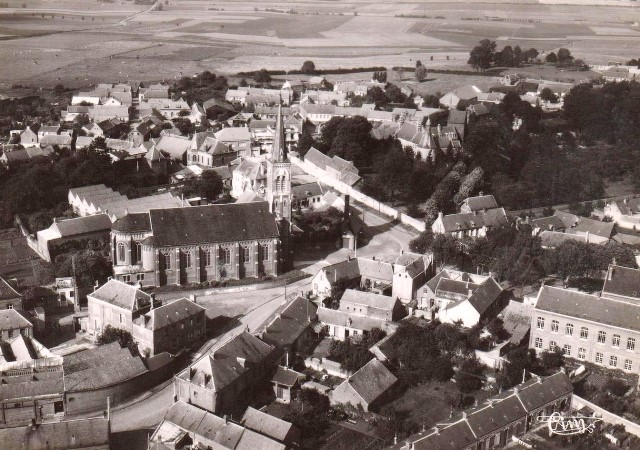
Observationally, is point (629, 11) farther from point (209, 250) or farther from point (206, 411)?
point (206, 411)

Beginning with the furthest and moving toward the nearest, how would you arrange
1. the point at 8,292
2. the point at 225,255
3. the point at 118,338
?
the point at 225,255 < the point at 8,292 < the point at 118,338

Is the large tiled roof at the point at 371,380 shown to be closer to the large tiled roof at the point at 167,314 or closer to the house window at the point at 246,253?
the large tiled roof at the point at 167,314

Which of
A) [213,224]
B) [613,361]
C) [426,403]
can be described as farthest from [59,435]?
[613,361]

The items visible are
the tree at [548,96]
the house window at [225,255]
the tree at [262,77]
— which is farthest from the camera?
the tree at [262,77]

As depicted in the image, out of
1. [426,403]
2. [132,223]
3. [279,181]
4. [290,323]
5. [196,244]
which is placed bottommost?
[426,403]

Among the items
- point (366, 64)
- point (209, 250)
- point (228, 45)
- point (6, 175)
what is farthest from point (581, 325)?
point (228, 45)

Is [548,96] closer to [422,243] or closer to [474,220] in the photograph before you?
[474,220]

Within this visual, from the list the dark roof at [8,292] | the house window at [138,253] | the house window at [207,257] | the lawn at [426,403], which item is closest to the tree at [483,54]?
the house window at [207,257]
